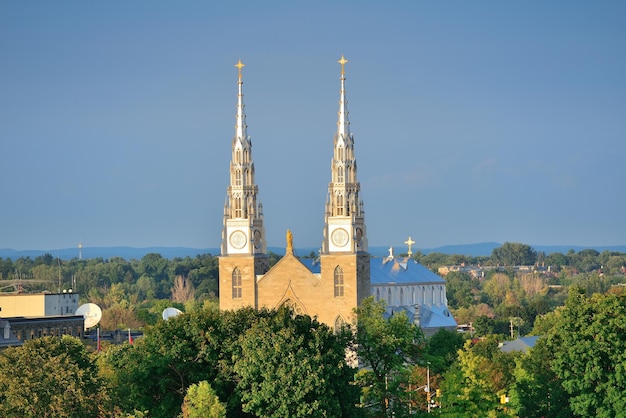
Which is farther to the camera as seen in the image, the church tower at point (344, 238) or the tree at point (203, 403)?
the church tower at point (344, 238)

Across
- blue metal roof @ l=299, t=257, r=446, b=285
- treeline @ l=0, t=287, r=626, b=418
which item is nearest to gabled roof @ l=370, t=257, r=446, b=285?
blue metal roof @ l=299, t=257, r=446, b=285

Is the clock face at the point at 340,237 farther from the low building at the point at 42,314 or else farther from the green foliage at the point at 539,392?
the green foliage at the point at 539,392

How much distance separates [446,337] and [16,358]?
154 ft

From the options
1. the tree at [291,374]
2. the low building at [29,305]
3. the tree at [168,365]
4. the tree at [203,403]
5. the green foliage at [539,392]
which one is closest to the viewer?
the tree at [203,403]

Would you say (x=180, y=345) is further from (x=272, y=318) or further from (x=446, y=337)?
(x=446, y=337)

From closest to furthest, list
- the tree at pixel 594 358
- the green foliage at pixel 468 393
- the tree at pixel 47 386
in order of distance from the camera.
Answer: the tree at pixel 47 386
the green foliage at pixel 468 393
the tree at pixel 594 358

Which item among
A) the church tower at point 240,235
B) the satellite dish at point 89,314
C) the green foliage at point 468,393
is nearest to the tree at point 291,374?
the green foliage at point 468,393

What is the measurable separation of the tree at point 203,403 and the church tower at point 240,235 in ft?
158

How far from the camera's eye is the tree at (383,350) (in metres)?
85.3

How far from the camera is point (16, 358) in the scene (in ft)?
249

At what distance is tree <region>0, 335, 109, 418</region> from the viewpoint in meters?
72.9

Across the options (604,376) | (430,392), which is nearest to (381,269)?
(430,392)

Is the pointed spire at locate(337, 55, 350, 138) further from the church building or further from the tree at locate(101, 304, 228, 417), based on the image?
the tree at locate(101, 304, 228, 417)

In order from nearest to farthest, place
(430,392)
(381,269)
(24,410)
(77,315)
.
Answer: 1. (24,410)
2. (430,392)
3. (77,315)
4. (381,269)
